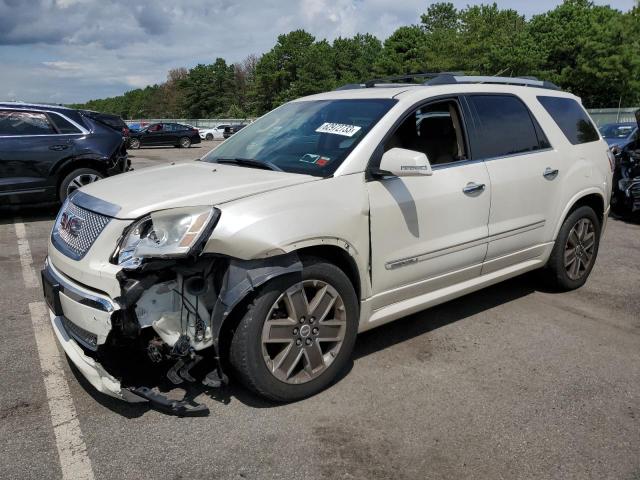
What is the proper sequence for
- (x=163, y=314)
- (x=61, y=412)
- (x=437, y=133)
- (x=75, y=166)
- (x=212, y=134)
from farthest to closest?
(x=212, y=134), (x=75, y=166), (x=437, y=133), (x=61, y=412), (x=163, y=314)

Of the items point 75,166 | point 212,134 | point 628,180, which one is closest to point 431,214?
point 75,166

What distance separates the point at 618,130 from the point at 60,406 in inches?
576

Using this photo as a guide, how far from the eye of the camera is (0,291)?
17.3 feet

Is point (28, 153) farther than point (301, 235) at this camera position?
Yes

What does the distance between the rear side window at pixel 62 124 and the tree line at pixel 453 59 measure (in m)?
9.77

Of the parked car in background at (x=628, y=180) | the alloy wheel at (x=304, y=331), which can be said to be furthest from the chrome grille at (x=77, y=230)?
the parked car in background at (x=628, y=180)

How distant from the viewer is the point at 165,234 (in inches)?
117

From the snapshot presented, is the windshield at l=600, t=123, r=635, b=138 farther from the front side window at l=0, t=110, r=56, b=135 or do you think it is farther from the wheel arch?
the front side window at l=0, t=110, r=56, b=135

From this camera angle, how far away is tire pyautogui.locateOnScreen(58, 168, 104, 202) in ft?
27.6

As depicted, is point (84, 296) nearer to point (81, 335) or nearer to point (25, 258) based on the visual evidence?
point (81, 335)

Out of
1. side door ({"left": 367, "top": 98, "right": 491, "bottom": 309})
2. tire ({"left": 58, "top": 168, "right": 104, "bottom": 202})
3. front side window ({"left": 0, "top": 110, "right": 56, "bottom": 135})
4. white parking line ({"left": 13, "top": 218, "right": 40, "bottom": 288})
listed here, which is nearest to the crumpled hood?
side door ({"left": 367, "top": 98, "right": 491, "bottom": 309})

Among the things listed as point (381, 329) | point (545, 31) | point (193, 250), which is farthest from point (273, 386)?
point (545, 31)

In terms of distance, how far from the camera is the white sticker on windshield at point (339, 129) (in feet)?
12.4

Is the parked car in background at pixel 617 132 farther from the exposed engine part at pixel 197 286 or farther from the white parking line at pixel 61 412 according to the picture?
the white parking line at pixel 61 412
